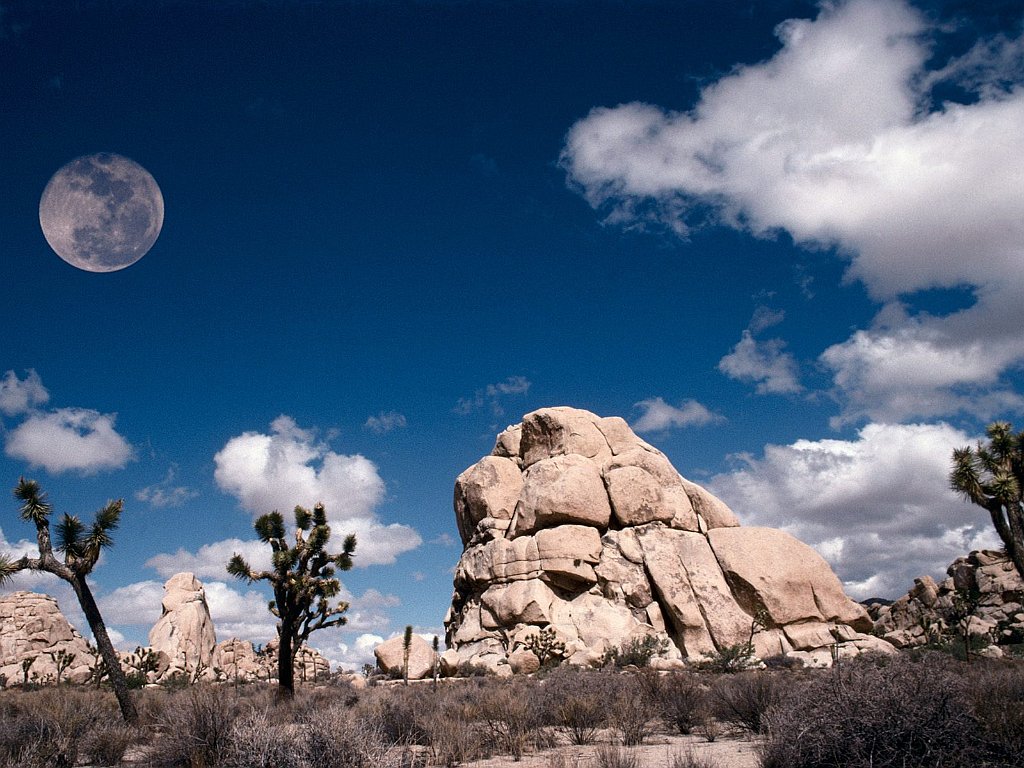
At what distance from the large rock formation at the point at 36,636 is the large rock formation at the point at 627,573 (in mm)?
29350

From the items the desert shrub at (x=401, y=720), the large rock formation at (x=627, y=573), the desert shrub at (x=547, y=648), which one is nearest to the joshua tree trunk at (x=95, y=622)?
the desert shrub at (x=401, y=720)

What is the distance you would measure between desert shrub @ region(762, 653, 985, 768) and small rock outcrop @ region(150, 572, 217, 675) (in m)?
51.6

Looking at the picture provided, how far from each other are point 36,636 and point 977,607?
216 ft

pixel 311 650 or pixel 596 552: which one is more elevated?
pixel 596 552

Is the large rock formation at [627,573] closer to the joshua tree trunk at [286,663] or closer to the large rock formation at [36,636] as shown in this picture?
the joshua tree trunk at [286,663]

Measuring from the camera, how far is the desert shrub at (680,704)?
38.4 ft

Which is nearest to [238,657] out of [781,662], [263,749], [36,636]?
[36,636]

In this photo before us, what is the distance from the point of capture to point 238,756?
6.92m

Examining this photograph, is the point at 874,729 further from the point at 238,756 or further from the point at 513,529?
the point at 513,529

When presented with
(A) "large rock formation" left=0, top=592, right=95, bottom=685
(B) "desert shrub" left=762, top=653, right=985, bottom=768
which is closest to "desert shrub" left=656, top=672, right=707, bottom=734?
(B) "desert shrub" left=762, top=653, right=985, bottom=768

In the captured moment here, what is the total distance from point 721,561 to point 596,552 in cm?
783

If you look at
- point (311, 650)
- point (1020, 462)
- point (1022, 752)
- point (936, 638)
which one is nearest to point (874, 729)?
point (1022, 752)

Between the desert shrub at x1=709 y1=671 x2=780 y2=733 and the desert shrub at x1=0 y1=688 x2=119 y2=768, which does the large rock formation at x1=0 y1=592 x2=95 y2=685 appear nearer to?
the desert shrub at x1=0 y1=688 x2=119 y2=768

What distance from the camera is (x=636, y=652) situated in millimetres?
34344
